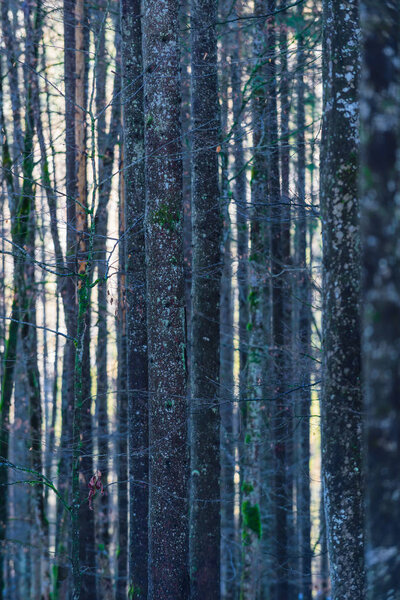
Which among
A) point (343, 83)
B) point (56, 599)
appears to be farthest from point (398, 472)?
point (56, 599)

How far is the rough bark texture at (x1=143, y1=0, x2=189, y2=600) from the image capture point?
7.09 metres

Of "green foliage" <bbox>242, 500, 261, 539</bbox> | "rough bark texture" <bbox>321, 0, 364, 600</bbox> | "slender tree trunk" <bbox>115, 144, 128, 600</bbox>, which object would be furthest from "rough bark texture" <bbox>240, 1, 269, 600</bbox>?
"rough bark texture" <bbox>321, 0, 364, 600</bbox>

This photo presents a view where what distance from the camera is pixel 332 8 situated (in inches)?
235

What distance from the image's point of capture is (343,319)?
5910 millimetres

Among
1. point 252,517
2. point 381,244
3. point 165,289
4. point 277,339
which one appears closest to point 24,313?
point 277,339

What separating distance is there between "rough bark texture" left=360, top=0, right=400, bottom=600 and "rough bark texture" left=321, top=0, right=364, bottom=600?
2.20 meters

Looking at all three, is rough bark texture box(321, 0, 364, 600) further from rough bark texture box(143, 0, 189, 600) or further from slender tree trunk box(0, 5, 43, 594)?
slender tree trunk box(0, 5, 43, 594)

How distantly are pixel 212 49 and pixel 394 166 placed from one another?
6.63 m

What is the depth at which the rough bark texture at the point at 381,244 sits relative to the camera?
354 cm

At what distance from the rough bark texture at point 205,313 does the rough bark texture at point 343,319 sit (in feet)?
10.6

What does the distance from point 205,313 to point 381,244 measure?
575 cm

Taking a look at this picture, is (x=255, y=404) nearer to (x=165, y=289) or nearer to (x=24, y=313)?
(x=165, y=289)

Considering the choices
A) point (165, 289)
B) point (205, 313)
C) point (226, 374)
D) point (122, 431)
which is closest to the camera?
point (165, 289)

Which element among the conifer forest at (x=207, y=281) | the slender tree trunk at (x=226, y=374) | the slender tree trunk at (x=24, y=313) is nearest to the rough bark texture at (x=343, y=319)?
the conifer forest at (x=207, y=281)
